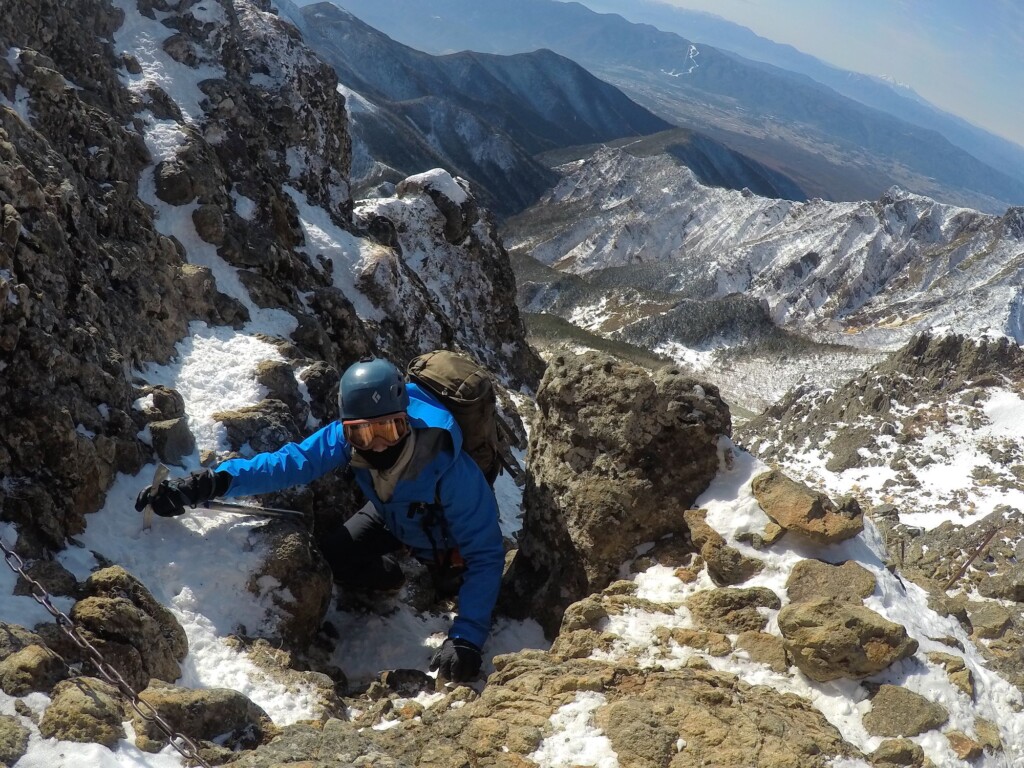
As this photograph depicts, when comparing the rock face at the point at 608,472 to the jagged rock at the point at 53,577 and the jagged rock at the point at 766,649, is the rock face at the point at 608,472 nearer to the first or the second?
the jagged rock at the point at 766,649

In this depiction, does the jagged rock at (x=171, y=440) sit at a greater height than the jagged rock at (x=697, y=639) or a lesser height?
lesser

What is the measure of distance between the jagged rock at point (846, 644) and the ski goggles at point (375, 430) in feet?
14.1

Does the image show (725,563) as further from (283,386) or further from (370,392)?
(283,386)

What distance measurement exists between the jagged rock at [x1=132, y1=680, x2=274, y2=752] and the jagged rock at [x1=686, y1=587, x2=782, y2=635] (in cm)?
424

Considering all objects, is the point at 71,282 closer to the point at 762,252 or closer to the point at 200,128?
the point at 200,128

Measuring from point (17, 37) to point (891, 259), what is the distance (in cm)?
17629

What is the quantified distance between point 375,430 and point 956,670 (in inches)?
232

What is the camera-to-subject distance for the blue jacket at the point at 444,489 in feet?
26.1

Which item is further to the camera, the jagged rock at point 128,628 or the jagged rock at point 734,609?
the jagged rock at point 734,609

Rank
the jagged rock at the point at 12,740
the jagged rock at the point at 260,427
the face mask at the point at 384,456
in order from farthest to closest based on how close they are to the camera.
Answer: the jagged rock at the point at 260,427 < the face mask at the point at 384,456 < the jagged rock at the point at 12,740

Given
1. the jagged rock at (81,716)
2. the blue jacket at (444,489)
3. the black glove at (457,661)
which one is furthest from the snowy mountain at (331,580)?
the blue jacket at (444,489)

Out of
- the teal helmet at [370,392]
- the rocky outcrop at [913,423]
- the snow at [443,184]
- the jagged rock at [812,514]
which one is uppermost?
the snow at [443,184]

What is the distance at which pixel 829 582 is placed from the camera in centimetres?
688

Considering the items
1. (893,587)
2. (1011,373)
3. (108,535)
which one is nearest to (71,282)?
(108,535)
